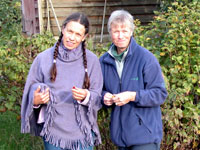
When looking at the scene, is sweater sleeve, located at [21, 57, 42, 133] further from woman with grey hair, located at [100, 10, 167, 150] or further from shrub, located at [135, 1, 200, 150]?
shrub, located at [135, 1, 200, 150]

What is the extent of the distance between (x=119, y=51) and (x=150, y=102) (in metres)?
0.49

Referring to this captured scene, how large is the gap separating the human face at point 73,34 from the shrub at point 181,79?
43.8 inches

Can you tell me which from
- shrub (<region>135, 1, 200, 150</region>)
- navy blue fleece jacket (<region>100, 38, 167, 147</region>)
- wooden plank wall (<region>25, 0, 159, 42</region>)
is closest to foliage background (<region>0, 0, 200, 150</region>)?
shrub (<region>135, 1, 200, 150</region>)

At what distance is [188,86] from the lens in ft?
10.6

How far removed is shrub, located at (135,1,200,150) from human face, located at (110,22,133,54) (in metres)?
0.86

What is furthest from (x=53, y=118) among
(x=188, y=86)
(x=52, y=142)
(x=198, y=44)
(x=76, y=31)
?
(x=198, y=44)

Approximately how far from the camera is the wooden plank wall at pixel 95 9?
28.4 feet

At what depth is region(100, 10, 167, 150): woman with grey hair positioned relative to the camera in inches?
95.1

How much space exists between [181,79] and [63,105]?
148 cm

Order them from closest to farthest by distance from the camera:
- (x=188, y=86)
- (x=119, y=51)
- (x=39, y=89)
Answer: (x=39, y=89)
(x=119, y=51)
(x=188, y=86)

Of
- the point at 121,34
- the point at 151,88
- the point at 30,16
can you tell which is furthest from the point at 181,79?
the point at 30,16

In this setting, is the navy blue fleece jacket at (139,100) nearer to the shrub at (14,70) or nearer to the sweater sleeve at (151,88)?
the sweater sleeve at (151,88)

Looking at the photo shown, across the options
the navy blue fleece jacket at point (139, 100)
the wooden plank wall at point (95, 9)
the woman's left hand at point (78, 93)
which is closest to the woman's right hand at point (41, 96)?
the woman's left hand at point (78, 93)

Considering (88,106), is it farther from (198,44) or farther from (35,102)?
(198,44)
